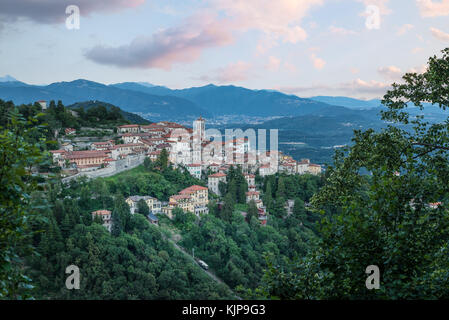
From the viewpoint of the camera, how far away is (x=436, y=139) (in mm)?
6109

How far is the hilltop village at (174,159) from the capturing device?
33.7 m

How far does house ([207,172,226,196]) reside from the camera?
131 ft

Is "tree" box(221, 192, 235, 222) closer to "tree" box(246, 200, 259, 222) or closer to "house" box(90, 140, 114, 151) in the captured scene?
"tree" box(246, 200, 259, 222)

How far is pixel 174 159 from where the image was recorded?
42625 millimetres

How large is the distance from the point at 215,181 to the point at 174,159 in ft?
20.2

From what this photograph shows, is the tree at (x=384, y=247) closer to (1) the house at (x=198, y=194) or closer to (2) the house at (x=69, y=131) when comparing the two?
(1) the house at (x=198, y=194)

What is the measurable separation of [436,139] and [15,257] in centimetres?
652

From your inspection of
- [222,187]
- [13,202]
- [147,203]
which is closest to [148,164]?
[147,203]

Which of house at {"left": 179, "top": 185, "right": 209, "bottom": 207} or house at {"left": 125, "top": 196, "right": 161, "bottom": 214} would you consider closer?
house at {"left": 125, "top": 196, "right": 161, "bottom": 214}

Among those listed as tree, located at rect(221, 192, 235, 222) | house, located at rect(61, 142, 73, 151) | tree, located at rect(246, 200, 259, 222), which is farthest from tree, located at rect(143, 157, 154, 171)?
tree, located at rect(246, 200, 259, 222)

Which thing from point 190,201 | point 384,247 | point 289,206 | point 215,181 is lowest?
point 289,206

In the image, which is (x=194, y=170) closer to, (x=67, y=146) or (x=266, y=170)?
(x=266, y=170)

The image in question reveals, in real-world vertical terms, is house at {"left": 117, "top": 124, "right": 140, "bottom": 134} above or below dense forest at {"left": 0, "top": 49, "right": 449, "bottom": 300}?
above
